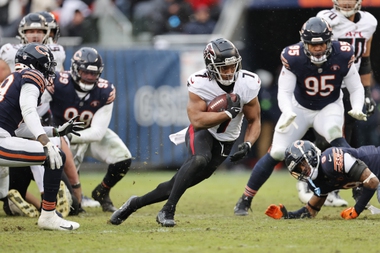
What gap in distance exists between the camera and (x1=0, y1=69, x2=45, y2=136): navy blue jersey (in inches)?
234

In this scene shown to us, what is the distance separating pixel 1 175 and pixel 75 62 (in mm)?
1353

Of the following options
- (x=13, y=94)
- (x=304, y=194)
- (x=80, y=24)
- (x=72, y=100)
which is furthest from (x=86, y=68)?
(x=80, y=24)

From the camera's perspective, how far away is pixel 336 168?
6172 mm

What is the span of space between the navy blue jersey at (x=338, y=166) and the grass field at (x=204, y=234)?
0.32 meters

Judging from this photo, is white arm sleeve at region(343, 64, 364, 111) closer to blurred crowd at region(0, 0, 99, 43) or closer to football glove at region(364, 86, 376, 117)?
football glove at region(364, 86, 376, 117)

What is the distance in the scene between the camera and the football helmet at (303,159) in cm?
630

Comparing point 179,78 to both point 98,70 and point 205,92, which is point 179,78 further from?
point 205,92

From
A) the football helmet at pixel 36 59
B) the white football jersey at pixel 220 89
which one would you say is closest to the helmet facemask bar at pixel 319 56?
the white football jersey at pixel 220 89

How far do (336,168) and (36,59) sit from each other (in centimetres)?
256

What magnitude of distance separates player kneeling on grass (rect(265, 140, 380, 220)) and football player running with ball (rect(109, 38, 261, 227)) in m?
0.43

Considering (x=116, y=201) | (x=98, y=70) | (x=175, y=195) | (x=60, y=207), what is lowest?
(x=116, y=201)

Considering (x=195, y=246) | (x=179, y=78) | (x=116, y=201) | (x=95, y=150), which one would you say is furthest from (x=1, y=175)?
(x=179, y=78)

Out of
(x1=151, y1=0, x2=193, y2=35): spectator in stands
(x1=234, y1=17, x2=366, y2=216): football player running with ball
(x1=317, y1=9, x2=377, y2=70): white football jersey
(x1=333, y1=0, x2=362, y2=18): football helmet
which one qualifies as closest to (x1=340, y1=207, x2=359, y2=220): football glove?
(x1=234, y1=17, x2=366, y2=216): football player running with ball

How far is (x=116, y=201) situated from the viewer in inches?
342
